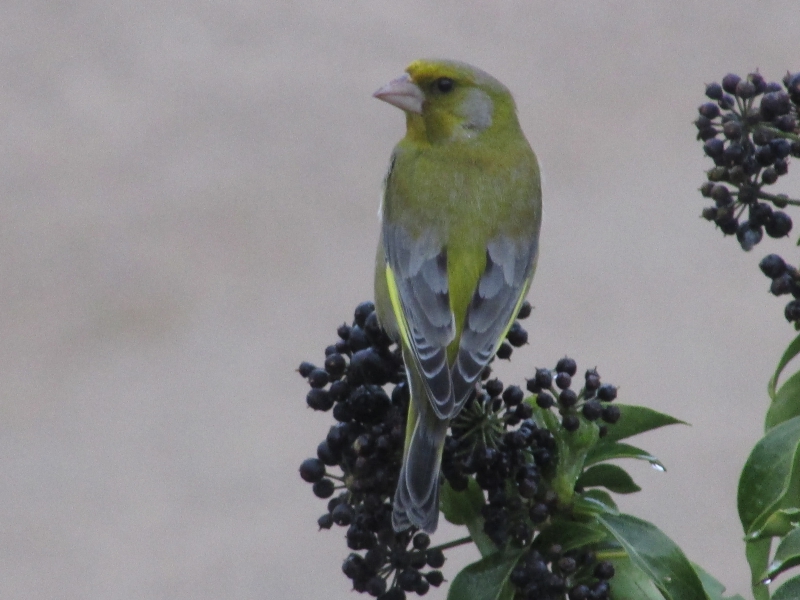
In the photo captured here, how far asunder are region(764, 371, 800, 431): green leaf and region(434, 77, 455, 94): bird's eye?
925mm

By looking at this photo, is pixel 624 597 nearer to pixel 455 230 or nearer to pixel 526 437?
pixel 526 437

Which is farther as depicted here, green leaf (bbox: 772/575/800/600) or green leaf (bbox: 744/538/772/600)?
green leaf (bbox: 744/538/772/600)

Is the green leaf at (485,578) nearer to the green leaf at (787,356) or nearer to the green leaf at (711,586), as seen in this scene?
the green leaf at (711,586)

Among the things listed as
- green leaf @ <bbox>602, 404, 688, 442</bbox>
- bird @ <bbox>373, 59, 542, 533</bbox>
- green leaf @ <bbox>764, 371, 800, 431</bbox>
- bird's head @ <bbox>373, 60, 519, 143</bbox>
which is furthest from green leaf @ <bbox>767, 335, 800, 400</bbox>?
bird's head @ <bbox>373, 60, 519, 143</bbox>

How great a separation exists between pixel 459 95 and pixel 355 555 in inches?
41.6

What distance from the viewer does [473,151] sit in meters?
1.93

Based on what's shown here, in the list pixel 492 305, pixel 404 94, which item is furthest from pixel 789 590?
pixel 404 94

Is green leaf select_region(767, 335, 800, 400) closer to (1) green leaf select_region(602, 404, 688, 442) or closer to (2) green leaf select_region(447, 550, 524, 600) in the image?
(1) green leaf select_region(602, 404, 688, 442)

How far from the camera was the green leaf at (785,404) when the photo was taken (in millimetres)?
1189

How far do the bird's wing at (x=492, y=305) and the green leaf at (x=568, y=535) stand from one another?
0.20 m

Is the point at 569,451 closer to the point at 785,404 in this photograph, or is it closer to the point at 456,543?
the point at 456,543

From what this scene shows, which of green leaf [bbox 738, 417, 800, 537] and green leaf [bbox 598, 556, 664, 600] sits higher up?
green leaf [bbox 738, 417, 800, 537]

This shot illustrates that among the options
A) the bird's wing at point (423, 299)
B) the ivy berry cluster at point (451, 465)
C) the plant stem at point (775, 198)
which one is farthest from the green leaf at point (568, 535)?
the plant stem at point (775, 198)

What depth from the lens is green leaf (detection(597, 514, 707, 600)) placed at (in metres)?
1.04
